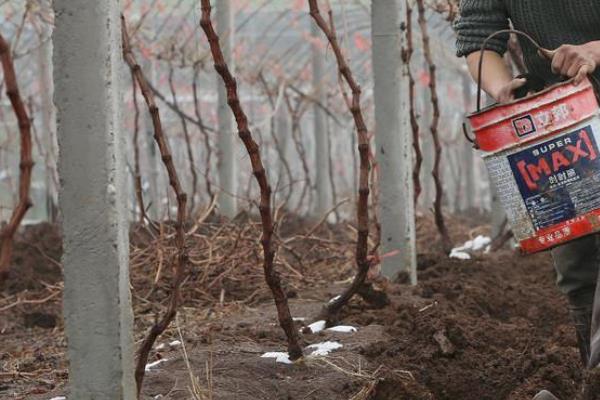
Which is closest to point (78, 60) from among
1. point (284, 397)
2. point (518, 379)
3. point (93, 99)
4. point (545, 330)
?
point (93, 99)

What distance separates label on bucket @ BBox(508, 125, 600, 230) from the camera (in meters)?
2.51

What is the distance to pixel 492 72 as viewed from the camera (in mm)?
2961

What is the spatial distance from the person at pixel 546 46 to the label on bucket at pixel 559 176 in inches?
11.2

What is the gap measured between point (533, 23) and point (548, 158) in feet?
1.78

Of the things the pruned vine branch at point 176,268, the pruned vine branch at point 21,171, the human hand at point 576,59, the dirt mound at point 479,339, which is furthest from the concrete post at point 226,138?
the pruned vine branch at point 21,171

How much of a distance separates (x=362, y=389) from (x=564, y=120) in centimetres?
94

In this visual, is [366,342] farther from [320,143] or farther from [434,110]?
[320,143]

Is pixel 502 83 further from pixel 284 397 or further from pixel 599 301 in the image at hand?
pixel 284 397

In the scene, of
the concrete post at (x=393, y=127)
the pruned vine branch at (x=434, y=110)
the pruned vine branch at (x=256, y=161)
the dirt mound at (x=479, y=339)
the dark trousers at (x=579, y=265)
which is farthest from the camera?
the pruned vine branch at (x=434, y=110)

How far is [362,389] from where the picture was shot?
9.71 feet

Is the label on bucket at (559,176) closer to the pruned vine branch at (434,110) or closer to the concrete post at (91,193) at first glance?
the concrete post at (91,193)

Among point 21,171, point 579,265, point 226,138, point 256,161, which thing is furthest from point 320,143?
point 21,171

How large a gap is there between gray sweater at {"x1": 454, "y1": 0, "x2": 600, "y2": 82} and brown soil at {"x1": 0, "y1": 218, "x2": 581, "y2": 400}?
0.93 metres

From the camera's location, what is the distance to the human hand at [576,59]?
8.46ft
